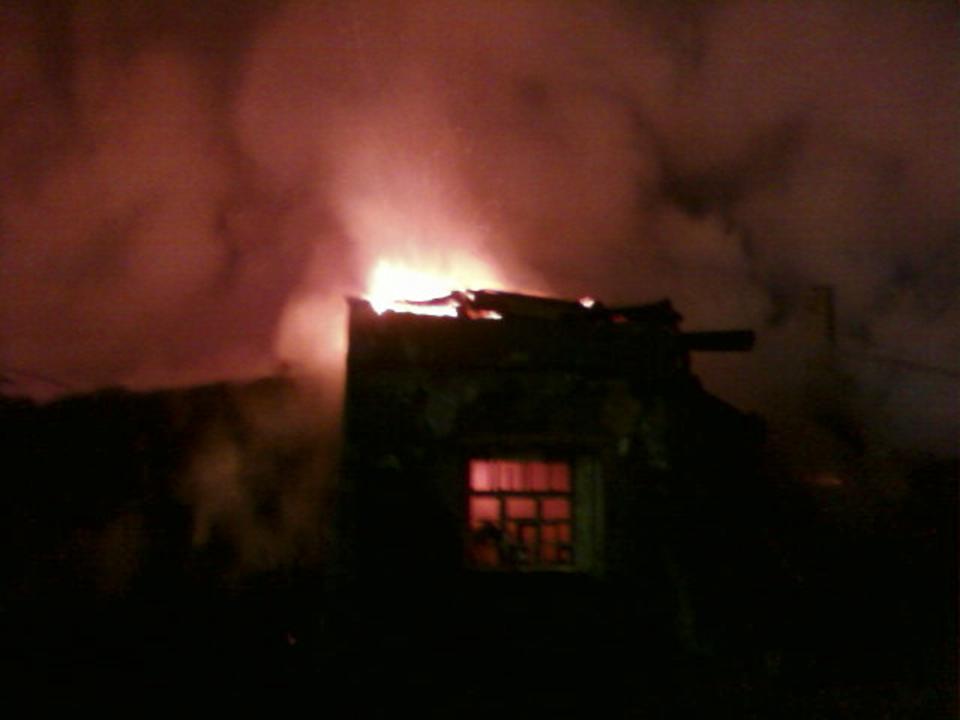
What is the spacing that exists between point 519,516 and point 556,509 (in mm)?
435

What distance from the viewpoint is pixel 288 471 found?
55.4 feet

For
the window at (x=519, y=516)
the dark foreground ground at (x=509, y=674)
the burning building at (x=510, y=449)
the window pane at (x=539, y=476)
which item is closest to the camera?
the dark foreground ground at (x=509, y=674)

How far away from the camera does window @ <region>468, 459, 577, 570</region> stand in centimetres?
1072

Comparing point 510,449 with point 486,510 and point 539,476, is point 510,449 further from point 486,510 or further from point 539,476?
point 486,510

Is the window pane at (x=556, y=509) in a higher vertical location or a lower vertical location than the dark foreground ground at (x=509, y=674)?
higher

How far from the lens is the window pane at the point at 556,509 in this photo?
10.9m

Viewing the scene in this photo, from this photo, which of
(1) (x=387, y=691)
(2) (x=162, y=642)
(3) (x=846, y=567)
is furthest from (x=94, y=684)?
(3) (x=846, y=567)

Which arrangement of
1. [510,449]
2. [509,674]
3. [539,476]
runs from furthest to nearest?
[539,476], [510,449], [509,674]

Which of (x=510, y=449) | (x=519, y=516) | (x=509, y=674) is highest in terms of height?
(x=510, y=449)

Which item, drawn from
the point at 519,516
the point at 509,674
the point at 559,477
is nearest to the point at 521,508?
the point at 519,516

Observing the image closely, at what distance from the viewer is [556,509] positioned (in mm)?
10891

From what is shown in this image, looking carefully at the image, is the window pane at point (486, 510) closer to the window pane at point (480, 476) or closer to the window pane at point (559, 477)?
the window pane at point (480, 476)

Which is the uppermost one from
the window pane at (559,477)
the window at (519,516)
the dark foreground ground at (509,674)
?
the window pane at (559,477)

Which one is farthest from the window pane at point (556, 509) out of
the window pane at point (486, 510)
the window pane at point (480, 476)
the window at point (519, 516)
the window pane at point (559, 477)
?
the window pane at point (480, 476)
